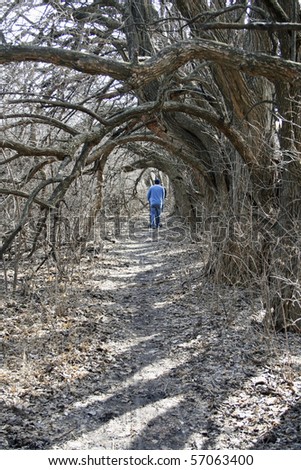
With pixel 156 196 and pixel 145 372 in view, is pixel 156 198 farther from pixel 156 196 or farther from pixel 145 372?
pixel 145 372

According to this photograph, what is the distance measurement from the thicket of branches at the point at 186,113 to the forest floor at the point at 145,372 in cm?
70

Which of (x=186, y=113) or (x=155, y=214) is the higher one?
(x=186, y=113)

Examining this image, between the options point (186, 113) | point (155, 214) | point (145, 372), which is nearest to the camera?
point (145, 372)

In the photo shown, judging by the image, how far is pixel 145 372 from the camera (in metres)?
5.73

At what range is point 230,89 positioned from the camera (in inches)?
297

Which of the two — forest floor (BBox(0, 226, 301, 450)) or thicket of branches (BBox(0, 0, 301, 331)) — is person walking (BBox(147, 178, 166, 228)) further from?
forest floor (BBox(0, 226, 301, 450))

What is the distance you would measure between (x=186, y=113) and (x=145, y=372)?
4.48 meters

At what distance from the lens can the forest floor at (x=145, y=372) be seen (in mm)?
4355

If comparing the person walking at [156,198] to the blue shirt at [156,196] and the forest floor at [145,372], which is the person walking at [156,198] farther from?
the forest floor at [145,372]

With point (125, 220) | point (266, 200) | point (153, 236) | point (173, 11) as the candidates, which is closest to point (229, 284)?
point (266, 200)

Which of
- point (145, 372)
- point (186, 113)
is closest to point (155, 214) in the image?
point (186, 113)

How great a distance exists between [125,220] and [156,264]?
9.69 meters

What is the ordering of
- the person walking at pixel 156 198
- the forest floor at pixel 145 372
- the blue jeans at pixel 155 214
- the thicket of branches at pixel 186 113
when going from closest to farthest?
the forest floor at pixel 145 372
the thicket of branches at pixel 186 113
the person walking at pixel 156 198
the blue jeans at pixel 155 214

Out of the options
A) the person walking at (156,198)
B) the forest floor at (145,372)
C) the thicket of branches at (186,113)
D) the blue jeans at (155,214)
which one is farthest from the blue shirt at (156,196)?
the forest floor at (145,372)
